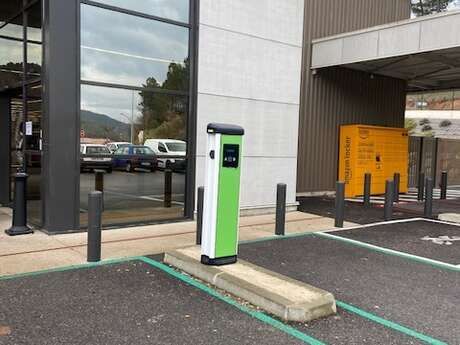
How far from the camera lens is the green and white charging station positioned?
17.9 feet

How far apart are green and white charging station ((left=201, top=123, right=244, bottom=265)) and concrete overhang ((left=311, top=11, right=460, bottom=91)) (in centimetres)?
825

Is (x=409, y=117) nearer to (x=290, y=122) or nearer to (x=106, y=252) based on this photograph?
(x=290, y=122)

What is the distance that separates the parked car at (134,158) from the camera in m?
8.36

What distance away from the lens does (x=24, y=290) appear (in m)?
4.98

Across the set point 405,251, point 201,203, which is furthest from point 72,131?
point 405,251

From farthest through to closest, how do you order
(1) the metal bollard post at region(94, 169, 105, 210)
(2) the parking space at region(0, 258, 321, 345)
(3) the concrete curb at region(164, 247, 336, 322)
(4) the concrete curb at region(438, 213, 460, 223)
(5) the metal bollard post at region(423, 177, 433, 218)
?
(5) the metal bollard post at region(423, 177, 433, 218), (4) the concrete curb at region(438, 213, 460, 223), (1) the metal bollard post at region(94, 169, 105, 210), (3) the concrete curb at region(164, 247, 336, 322), (2) the parking space at region(0, 258, 321, 345)

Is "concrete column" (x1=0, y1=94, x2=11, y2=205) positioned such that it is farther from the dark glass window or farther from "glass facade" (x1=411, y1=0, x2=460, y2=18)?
"glass facade" (x1=411, y1=0, x2=460, y2=18)

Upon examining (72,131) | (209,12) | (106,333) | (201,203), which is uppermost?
(209,12)

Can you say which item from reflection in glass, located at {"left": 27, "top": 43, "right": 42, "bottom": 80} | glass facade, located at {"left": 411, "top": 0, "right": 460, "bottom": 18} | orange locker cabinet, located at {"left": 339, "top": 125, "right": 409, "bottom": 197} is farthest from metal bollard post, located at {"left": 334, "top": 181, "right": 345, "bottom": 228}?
glass facade, located at {"left": 411, "top": 0, "right": 460, "bottom": 18}

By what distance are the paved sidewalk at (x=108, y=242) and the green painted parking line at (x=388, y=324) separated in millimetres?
2951

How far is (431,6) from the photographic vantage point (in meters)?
16.8

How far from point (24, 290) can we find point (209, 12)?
6.34 metres

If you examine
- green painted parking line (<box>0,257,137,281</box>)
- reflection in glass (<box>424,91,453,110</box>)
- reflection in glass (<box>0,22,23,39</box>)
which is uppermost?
reflection in glass (<box>424,91,453,110</box>)

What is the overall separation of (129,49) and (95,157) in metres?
2.03
